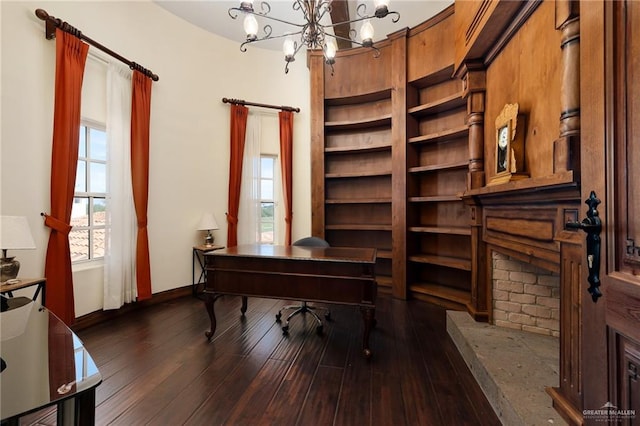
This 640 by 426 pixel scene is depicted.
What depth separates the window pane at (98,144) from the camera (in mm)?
2929

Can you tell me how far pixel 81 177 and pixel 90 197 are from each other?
0.72 ft

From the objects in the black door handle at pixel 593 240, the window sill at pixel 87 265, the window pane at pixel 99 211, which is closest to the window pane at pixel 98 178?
the window pane at pixel 99 211

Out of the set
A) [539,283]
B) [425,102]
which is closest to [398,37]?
[425,102]

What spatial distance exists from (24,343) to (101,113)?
9.20 ft

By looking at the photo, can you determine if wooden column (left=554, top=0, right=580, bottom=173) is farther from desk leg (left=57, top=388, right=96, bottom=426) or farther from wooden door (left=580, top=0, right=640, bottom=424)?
desk leg (left=57, top=388, right=96, bottom=426)

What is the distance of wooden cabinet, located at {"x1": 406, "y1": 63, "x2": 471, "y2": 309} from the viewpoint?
327 cm

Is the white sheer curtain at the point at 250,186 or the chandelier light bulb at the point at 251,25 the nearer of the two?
the chandelier light bulb at the point at 251,25

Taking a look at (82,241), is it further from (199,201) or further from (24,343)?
(24,343)

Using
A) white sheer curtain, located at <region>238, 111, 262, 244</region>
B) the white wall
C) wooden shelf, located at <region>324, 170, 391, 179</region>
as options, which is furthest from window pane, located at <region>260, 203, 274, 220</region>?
wooden shelf, located at <region>324, 170, 391, 179</region>

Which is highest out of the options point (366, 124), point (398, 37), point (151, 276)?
point (398, 37)

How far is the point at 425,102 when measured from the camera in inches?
145

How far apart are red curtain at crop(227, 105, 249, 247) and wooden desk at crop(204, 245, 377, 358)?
64.4 inches

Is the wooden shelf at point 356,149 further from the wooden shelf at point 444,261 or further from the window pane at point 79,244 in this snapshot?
the window pane at point 79,244

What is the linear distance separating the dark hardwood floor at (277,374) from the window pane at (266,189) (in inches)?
83.0
